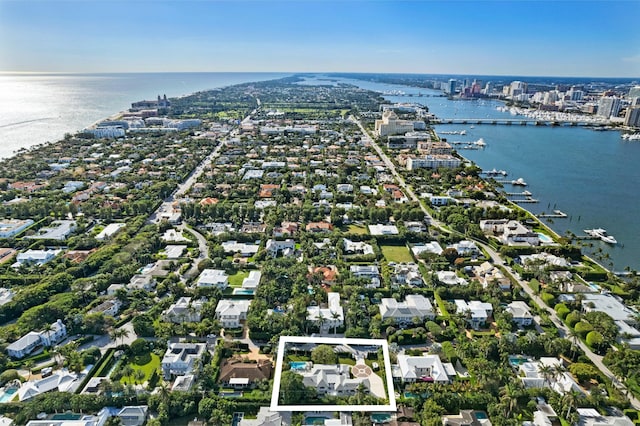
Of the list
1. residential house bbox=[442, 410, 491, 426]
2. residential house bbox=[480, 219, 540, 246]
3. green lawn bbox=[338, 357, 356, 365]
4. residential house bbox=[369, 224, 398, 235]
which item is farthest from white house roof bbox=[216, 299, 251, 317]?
residential house bbox=[480, 219, 540, 246]

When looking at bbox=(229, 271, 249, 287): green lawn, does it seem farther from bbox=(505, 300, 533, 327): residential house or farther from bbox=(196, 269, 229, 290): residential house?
bbox=(505, 300, 533, 327): residential house

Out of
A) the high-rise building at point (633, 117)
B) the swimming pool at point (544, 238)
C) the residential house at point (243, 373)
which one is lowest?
the residential house at point (243, 373)

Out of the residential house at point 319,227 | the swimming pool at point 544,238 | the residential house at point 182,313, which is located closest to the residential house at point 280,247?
the residential house at point 319,227

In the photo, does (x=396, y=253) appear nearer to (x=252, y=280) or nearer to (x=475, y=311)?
(x=475, y=311)

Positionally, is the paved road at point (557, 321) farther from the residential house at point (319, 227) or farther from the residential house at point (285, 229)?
the residential house at point (285, 229)

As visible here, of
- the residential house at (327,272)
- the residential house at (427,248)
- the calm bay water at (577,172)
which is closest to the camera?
the residential house at (327,272)

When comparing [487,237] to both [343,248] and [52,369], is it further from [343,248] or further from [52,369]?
[52,369]

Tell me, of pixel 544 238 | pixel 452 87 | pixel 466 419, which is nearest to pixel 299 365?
pixel 466 419

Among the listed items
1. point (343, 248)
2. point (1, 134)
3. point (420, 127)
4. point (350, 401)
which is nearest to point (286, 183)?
point (343, 248)
